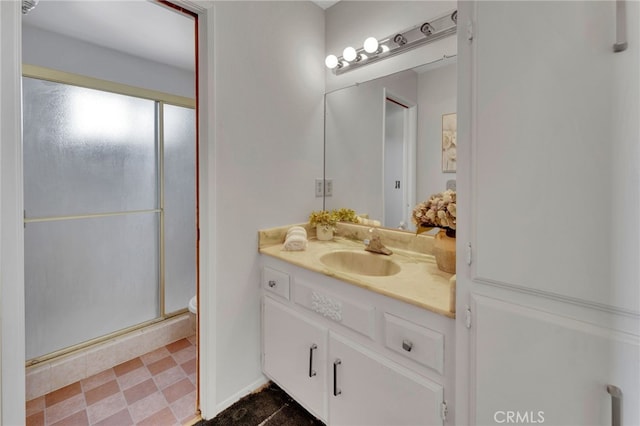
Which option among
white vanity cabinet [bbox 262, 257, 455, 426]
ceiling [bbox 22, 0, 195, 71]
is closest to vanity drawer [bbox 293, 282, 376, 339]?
white vanity cabinet [bbox 262, 257, 455, 426]

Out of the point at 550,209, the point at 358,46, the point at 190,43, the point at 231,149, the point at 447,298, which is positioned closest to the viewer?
the point at 550,209

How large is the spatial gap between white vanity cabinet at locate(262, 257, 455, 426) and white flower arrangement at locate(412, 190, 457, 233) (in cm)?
40

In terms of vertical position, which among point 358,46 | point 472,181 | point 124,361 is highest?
point 358,46

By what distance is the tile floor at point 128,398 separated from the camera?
1.53 metres

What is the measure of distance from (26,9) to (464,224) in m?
1.77

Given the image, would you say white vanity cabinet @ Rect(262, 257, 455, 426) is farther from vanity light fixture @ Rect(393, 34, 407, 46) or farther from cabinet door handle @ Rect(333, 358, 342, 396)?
vanity light fixture @ Rect(393, 34, 407, 46)

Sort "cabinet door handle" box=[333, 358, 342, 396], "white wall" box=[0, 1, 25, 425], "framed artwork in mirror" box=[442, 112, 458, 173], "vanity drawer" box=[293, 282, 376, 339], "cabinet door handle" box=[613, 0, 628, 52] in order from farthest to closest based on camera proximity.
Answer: "framed artwork in mirror" box=[442, 112, 458, 173], "cabinet door handle" box=[333, 358, 342, 396], "vanity drawer" box=[293, 282, 376, 339], "white wall" box=[0, 1, 25, 425], "cabinet door handle" box=[613, 0, 628, 52]

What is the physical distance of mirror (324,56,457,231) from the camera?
147 centimetres

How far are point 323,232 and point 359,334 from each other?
30.8 inches

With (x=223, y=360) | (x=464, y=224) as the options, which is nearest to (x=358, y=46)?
(x=464, y=224)

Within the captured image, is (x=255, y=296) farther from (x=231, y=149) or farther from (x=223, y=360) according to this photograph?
(x=231, y=149)

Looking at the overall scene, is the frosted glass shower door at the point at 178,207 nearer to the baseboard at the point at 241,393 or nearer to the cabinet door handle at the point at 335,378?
the baseboard at the point at 241,393

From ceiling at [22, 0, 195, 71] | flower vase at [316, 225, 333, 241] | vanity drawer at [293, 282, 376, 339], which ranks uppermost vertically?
ceiling at [22, 0, 195, 71]

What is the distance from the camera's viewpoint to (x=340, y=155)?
1.94 m
